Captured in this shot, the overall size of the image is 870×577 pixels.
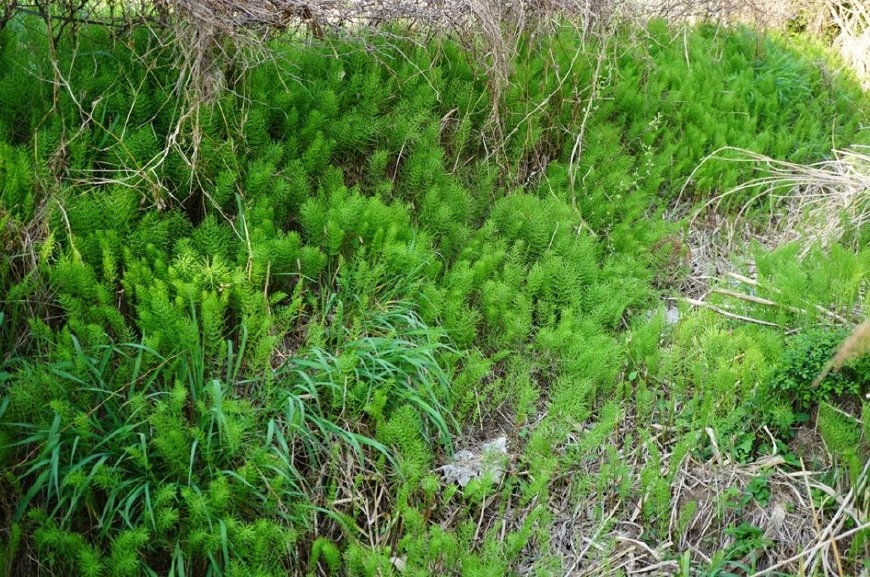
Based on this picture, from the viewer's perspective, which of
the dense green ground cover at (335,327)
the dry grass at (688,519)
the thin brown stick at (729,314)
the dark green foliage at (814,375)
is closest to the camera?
the dense green ground cover at (335,327)

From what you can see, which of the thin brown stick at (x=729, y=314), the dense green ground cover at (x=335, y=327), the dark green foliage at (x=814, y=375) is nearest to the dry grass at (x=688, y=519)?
the dense green ground cover at (x=335, y=327)

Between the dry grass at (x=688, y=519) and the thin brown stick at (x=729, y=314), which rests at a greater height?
the thin brown stick at (x=729, y=314)

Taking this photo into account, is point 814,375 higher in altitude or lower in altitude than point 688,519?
higher

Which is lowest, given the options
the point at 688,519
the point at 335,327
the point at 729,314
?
the point at 688,519

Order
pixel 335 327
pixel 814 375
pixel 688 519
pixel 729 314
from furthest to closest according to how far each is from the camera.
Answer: pixel 729 314, pixel 335 327, pixel 814 375, pixel 688 519

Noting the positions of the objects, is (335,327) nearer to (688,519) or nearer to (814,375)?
(688,519)

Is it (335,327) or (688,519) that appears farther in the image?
(335,327)

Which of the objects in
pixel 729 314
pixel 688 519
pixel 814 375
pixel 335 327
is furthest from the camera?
pixel 729 314

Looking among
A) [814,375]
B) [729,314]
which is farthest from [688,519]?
[729,314]

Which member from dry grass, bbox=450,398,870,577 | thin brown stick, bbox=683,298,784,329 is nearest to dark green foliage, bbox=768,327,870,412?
dry grass, bbox=450,398,870,577

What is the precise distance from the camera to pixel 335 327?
3664mm

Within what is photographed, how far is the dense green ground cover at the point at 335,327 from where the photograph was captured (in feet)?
9.93

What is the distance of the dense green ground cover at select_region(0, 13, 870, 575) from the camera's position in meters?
3.03

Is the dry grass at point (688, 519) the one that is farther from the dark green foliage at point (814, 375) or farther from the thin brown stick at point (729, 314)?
the thin brown stick at point (729, 314)
